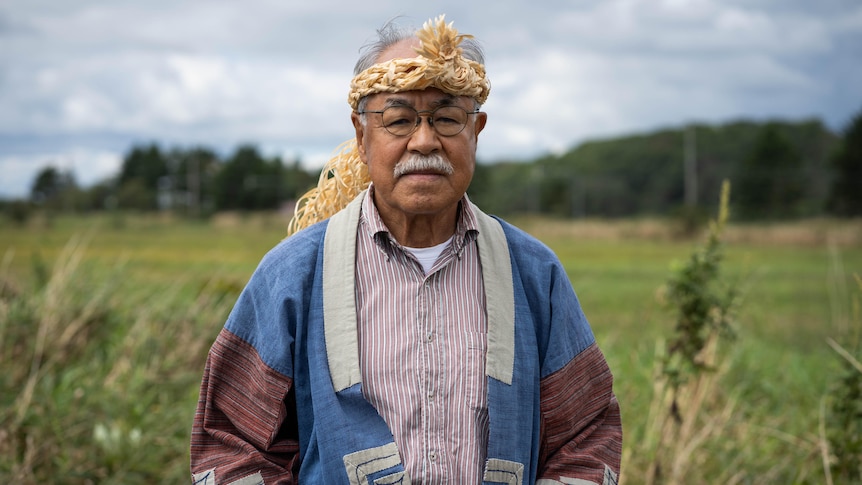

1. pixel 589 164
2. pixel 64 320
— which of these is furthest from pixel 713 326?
pixel 589 164

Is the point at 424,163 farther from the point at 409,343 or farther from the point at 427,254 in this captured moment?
the point at 409,343

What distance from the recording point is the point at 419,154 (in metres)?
2.16

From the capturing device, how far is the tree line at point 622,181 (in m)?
27.0

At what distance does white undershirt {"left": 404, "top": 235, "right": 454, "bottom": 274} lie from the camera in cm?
225

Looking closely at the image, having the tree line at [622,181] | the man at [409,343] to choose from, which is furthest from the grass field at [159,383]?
the tree line at [622,181]

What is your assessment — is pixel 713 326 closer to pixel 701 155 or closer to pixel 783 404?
pixel 783 404

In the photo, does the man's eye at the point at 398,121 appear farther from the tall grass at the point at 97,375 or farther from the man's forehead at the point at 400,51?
the tall grass at the point at 97,375

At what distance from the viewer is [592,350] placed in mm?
2311

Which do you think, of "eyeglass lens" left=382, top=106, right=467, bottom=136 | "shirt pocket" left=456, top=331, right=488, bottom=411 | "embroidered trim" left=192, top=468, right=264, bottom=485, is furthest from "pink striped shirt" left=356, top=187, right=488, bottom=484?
"embroidered trim" left=192, top=468, right=264, bottom=485

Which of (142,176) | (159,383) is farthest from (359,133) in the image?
(142,176)

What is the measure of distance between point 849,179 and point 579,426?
2740 centimetres

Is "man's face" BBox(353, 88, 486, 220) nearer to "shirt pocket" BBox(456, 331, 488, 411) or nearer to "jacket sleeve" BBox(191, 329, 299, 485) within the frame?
"shirt pocket" BBox(456, 331, 488, 411)

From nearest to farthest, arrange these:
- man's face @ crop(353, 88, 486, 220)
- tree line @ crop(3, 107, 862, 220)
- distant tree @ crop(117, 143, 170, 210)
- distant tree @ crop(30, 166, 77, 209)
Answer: man's face @ crop(353, 88, 486, 220) < distant tree @ crop(30, 166, 77, 209) < tree line @ crop(3, 107, 862, 220) < distant tree @ crop(117, 143, 170, 210)

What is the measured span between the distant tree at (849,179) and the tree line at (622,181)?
31mm
